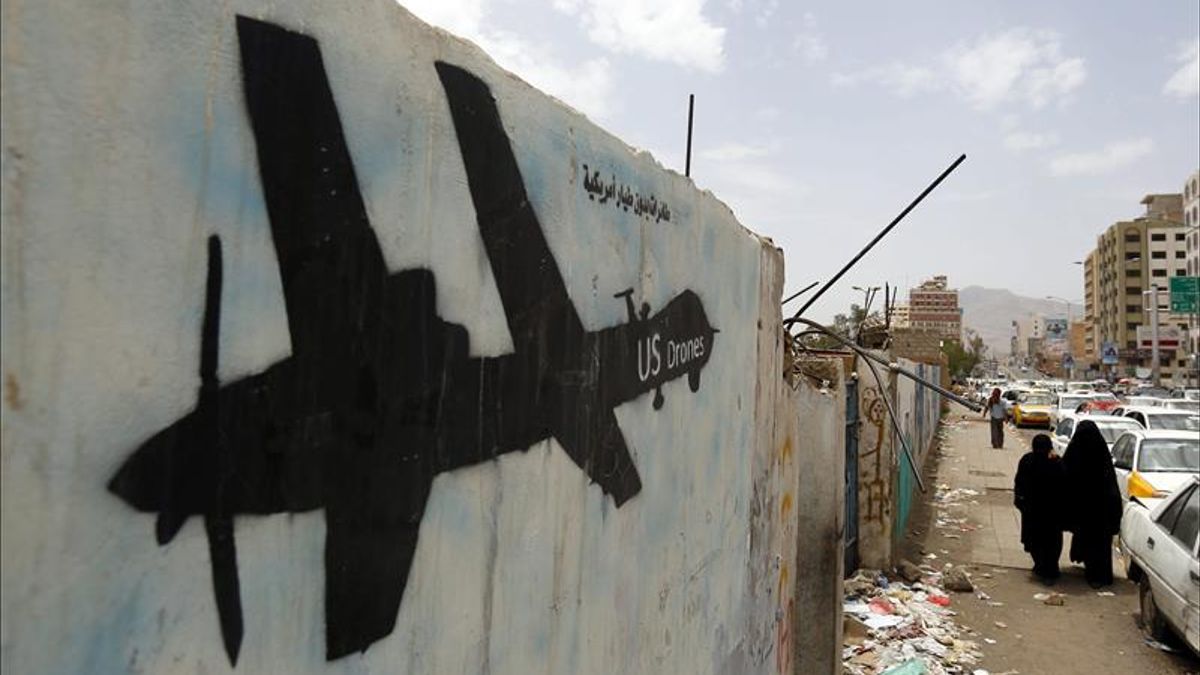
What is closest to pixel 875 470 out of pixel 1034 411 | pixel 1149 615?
pixel 1149 615

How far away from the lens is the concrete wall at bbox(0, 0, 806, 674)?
835 mm

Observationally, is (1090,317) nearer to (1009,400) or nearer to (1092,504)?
(1009,400)

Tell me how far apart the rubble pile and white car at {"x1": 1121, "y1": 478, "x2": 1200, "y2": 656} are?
137 centimetres

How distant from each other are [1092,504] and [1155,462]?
2446 millimetres

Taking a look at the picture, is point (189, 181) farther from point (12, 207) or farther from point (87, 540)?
point (87, 540)

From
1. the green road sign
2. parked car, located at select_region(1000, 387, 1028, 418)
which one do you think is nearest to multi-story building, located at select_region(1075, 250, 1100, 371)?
the green road sign

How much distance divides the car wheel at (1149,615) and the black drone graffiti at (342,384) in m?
6.79

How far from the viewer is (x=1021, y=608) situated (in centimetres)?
771

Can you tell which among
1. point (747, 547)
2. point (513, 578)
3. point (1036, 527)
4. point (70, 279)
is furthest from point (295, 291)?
point (1036, 527)

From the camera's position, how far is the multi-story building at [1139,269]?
289 feet

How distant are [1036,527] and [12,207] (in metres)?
9.56

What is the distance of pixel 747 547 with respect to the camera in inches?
145

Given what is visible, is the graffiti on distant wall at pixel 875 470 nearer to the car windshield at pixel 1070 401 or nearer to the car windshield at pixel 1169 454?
the car windshield at pixel 1169 454

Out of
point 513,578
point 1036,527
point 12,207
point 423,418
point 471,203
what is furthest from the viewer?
point 1036,527
